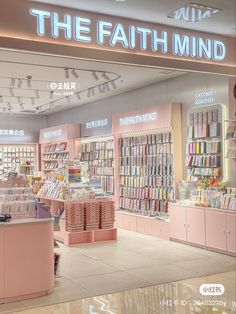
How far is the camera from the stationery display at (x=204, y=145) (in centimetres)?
812

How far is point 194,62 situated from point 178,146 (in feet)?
10.7

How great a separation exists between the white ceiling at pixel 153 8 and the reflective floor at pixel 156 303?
11.4ft

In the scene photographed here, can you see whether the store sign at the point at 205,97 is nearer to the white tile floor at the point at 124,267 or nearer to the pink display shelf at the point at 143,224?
the pink display shelf at the point at 143,224

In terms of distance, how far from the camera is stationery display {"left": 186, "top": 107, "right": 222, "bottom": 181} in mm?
8117

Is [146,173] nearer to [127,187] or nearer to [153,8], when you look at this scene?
[127,187]

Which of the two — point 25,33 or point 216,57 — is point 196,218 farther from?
point 25,33

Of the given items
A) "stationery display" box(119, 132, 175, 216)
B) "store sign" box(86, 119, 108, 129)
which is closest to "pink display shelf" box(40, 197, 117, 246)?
"stationery display" box(119, 132, 175, 216)

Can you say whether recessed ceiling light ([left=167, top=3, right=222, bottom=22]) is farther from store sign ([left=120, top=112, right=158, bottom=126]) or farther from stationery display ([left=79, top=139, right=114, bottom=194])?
stationery display ([left=79, top=139, right=114, bottom=194])

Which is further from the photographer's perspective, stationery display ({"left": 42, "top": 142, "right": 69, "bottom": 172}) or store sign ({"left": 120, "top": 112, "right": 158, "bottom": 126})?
stationery display ({"left": 42, "top": 142, "right": 69, "bottom": 172})

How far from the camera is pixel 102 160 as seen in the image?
478 inches

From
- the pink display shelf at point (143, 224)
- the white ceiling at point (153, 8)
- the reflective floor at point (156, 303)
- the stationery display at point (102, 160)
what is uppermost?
the white ceiling at point (153, 8)

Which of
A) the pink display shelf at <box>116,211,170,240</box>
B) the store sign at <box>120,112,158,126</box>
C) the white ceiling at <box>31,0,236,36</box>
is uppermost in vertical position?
the white ceiling at <box>31,0,236,36</box>

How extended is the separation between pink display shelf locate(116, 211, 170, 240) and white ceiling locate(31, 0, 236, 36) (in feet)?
13.9

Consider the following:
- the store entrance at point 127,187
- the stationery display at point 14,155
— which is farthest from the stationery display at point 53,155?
the store entrance at point 127,187
